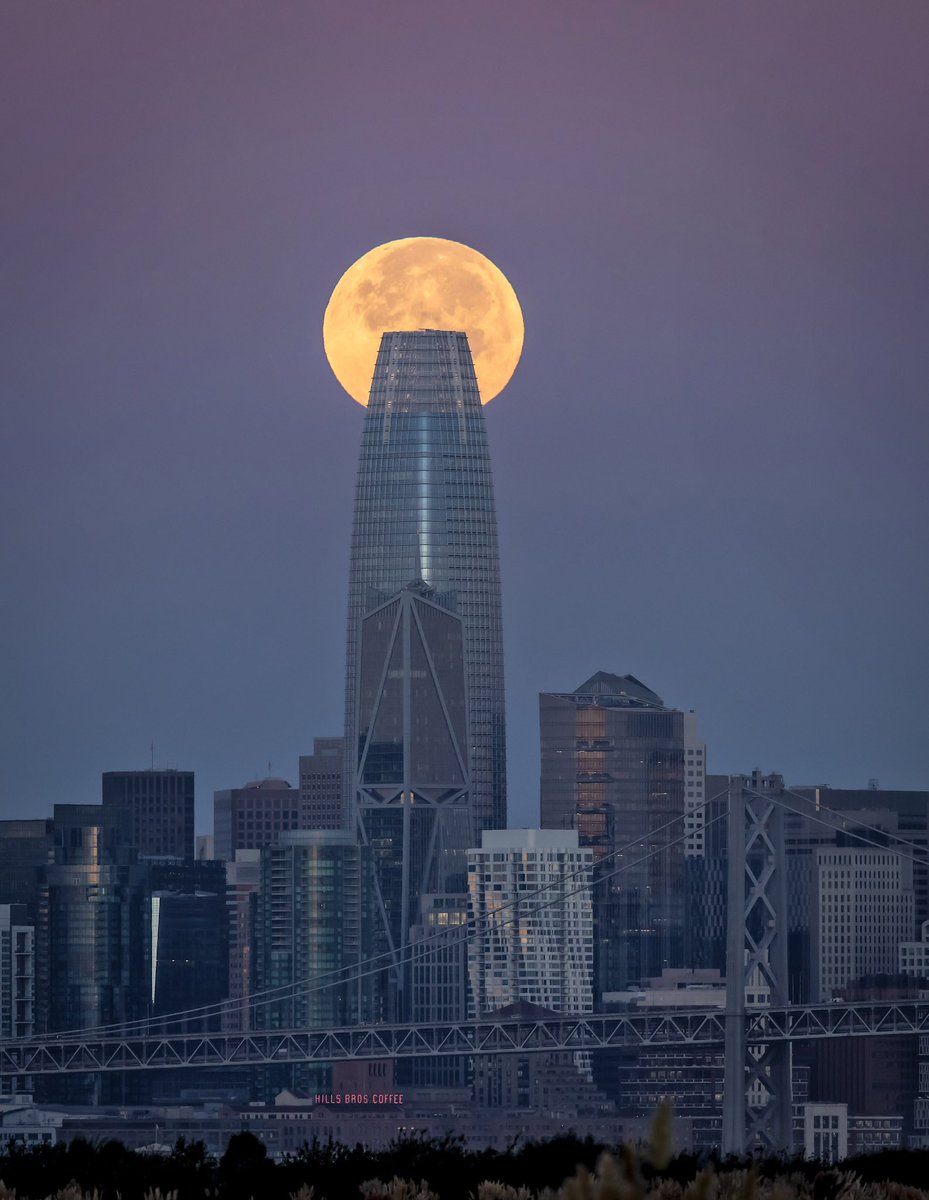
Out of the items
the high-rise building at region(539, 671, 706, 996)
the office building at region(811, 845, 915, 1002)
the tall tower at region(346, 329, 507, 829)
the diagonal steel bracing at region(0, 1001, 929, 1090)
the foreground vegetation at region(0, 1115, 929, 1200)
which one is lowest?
the diagonal steel bracing at region(0, 1001, 929, 1090)

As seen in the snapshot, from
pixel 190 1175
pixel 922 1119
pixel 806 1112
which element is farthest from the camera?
pixel 922 1119

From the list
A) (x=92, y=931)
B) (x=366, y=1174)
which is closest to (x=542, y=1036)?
(x=92, y=931)

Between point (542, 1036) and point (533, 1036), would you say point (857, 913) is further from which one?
point (542, 1036)

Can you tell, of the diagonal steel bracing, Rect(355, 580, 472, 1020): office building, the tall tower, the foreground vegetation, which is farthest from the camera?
the tall tower

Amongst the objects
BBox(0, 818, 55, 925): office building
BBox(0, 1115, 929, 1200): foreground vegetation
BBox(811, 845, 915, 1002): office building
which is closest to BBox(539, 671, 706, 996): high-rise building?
BBox(811, 845, 915, 1002): office building

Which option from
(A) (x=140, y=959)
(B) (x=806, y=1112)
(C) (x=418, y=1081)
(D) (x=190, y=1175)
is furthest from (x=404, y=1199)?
(A) (x=140, y=959)

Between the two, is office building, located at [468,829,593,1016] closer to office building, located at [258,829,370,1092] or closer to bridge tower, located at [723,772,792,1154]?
office building, located at [258,829,370,1092]

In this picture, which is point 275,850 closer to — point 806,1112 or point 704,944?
point 704,944
